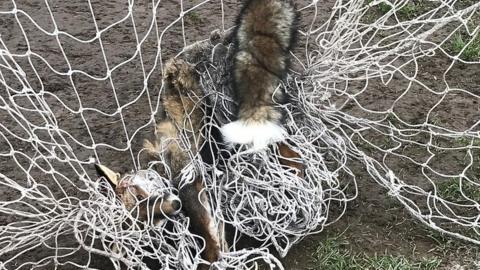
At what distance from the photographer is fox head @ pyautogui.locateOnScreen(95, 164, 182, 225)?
2484 mm

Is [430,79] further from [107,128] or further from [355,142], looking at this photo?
[107,128]

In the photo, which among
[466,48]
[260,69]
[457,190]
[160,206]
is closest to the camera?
[160,206]

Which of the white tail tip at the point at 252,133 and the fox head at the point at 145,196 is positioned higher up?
the white tail tip at the point at 252,133

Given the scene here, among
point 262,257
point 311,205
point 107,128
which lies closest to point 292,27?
point 311,205

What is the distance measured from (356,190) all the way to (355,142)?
0.31 meters

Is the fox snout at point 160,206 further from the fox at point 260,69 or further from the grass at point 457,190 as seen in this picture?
the grass at point 457,190

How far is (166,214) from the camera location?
248 cm

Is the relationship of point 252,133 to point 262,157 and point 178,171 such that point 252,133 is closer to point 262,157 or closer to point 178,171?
point 262,157

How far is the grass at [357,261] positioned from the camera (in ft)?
8.55

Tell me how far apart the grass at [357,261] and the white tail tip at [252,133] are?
17.2 inches

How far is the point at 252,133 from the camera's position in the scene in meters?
2.49

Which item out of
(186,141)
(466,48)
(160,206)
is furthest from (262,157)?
(466,48)

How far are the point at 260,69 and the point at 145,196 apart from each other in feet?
1.85

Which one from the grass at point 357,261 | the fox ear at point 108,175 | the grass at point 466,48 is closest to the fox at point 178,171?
the fox ear at point 108,175
